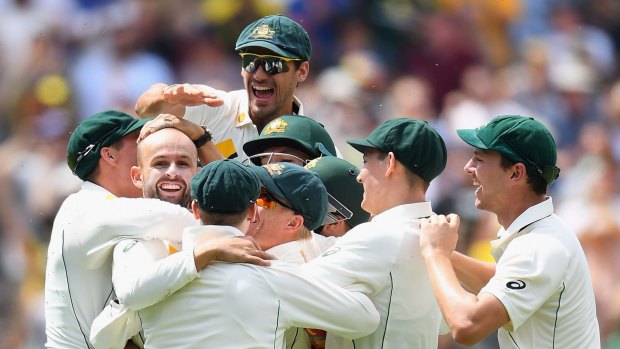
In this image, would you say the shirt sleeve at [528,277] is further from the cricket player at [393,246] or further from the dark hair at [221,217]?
the dark hair at [221,217]

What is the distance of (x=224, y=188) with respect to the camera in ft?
16.2

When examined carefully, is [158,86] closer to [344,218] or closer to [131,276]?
[344,218]

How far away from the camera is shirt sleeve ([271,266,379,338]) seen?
16.4 ft

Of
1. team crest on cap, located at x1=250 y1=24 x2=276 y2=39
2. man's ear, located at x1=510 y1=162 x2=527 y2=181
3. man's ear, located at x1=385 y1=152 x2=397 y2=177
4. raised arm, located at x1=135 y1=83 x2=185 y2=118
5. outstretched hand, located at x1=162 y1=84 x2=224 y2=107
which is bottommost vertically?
raised arm, located at x1=135 y1=83 x2=185 y2=118

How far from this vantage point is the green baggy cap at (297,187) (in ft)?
17.5

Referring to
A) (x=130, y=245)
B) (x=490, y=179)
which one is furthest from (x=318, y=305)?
(x=490, y=179)

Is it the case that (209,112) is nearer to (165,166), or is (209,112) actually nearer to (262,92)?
(262,92)

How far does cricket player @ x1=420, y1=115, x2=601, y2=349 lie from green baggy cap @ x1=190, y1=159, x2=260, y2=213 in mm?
819

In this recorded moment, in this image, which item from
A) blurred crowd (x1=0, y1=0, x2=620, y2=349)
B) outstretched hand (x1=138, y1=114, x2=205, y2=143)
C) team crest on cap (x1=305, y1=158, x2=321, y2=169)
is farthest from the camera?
blurred crowd (x1=0, y1=0, x2=620, y2=349)

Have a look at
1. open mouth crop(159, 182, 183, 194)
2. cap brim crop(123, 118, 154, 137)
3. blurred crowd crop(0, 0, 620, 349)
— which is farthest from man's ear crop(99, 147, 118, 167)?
blurred crowd crop(0, 0, 620, 349)

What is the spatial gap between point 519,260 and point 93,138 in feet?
6.60

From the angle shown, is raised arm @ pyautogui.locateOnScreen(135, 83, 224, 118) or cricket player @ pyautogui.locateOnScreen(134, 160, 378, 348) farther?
raised arm @ pyautogui.locateOnScreen(135, 83, 224, 118)

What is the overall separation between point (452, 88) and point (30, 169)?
403 centimetres

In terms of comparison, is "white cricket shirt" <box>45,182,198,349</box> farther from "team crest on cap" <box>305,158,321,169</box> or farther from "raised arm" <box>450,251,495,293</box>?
"raised arm" <box>450,251,495,293</box>
